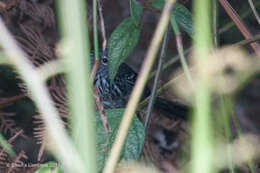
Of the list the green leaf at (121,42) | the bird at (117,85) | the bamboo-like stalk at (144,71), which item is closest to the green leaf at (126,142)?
the green leaf at (121,42)

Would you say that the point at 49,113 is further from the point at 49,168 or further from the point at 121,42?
the point at 121,42

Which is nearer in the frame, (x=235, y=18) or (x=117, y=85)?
(x=235, y=18)

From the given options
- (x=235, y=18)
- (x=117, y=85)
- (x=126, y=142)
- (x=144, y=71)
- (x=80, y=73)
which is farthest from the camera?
(x=117, y=85)

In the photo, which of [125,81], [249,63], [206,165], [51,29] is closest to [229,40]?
[125,81]

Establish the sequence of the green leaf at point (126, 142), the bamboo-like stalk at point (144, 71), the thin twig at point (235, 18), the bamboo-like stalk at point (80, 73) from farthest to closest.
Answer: the thin twig at point (235, 18)
the green leaf at point (126, 142)
the bamboo-like stalk at point (144, 71)
the bamboo-like stalk at point (80, 73)

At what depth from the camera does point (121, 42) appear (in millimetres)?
995

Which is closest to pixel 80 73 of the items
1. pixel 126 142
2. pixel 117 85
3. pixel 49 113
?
pixel 49 113

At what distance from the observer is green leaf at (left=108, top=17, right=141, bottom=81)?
3.26ft

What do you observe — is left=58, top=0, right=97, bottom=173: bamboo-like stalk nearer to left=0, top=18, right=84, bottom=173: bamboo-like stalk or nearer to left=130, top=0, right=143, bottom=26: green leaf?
left=0, top=18, right=84, bottom=173: bamboo-like stalk

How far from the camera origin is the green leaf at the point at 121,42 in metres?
0.99

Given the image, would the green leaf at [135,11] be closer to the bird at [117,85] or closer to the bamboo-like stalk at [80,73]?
the bamboo-like stalk at [80,73]

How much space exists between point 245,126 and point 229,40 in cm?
65

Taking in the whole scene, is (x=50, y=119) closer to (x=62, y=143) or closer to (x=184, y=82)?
(x=62, y=143)

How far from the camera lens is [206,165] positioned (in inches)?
16.9
